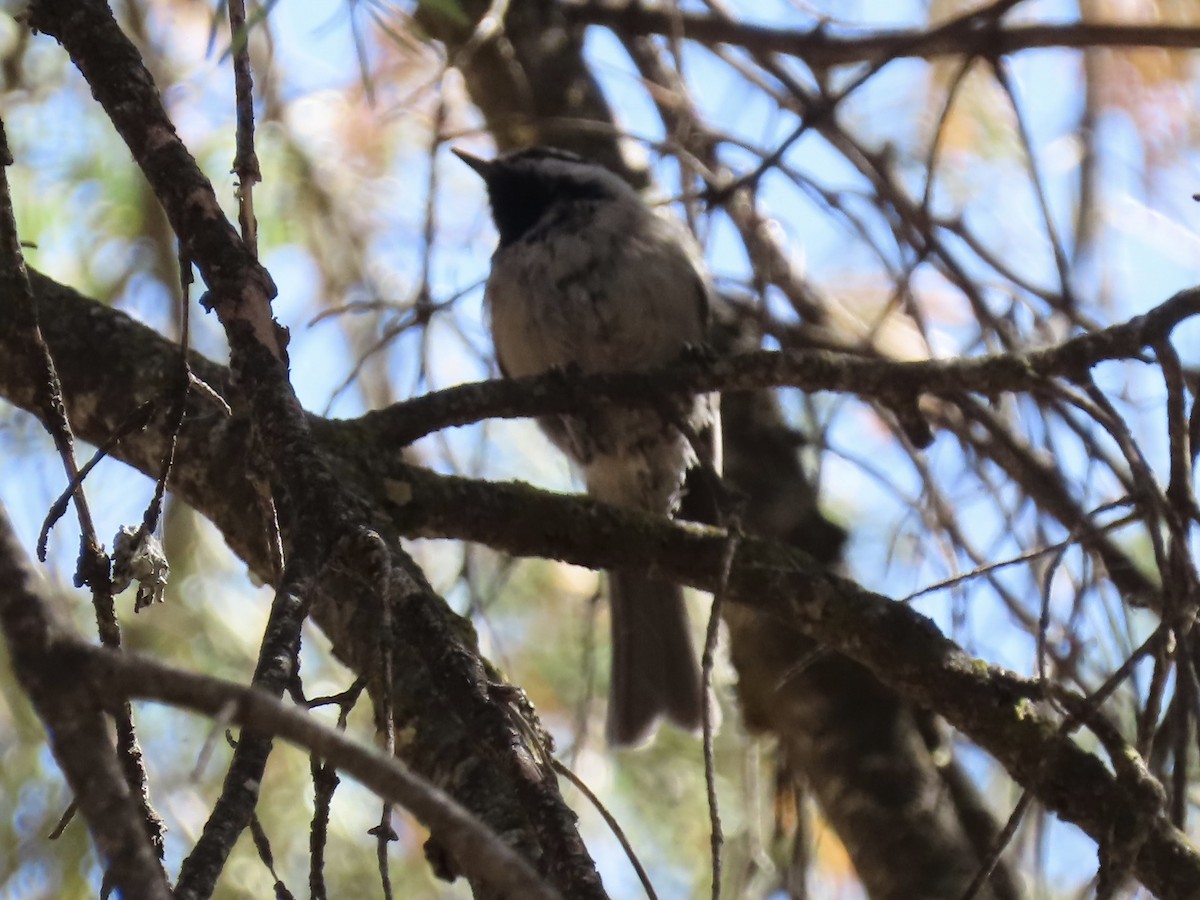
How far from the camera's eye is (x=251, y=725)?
0.82 metres

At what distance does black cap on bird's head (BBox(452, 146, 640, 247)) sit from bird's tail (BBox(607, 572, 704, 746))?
1.03 metres

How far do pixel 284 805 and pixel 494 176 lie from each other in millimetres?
Result: 1801

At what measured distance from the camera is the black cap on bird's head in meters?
3.83

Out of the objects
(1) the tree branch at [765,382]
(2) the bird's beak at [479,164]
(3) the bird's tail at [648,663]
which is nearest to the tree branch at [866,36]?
(2) the bird's beak at [479,164]

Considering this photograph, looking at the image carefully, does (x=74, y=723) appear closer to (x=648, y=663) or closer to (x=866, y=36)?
(x=648, y=663)

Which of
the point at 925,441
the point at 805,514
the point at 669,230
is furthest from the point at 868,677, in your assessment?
the point at 669,230

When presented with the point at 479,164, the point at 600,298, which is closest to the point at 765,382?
the point at 600,298

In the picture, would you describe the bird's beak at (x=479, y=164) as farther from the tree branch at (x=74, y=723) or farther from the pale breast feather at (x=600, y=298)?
the tree branch at (x=74, y=723)

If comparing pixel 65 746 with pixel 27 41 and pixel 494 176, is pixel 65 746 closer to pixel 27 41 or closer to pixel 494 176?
pixel 27 41

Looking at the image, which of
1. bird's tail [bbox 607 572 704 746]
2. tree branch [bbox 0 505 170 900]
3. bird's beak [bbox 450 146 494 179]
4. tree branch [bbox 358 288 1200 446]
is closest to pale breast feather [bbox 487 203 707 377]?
bird's beak [bbox 450 146 494 179]

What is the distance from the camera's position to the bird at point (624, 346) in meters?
3.50

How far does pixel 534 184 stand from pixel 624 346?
2.21 feet

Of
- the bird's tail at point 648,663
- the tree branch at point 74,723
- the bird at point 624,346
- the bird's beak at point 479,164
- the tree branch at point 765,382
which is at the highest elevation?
the bird's beak at point 479,164

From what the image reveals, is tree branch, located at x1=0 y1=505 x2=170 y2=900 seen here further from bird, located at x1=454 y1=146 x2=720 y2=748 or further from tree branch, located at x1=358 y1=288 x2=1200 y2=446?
bird, located at x1=454 y1=146 x2=720 y2=748
